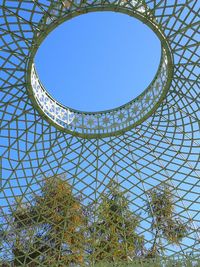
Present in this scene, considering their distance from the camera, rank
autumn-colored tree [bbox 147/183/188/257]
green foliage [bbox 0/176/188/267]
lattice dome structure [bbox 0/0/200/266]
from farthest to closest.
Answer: autumn-colored tree [bbox 147/183/188/257] → green foliage [bbox 0/176/188/267] → lattice dome structure [bbox 0/0/200/266]

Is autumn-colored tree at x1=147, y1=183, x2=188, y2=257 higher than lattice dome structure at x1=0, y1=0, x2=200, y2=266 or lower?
lower

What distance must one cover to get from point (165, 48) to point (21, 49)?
8.92m

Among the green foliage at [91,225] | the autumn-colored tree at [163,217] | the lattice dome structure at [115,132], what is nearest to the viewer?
the lattice dome structure at [115,132]

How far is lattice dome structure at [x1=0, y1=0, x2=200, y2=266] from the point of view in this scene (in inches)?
965

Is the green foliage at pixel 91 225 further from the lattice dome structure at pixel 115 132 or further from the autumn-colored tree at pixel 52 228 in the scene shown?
the lattice dome structure at pixel 115 132

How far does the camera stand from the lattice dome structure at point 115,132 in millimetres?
24516

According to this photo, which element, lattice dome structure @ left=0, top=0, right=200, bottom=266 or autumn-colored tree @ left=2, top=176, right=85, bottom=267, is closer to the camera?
lattice dome structure @ left=0, top=0, right=200, bottom=266

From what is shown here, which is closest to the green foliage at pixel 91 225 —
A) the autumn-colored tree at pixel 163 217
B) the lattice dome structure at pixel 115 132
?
the autumn-colored tree at pixel 163 217

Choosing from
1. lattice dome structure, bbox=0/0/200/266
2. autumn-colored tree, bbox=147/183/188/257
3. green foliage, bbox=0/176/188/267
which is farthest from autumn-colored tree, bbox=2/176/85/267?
autumn-colored tree, bbox=147/183/188/257

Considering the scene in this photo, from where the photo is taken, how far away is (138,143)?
32.2m

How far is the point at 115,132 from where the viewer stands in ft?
101

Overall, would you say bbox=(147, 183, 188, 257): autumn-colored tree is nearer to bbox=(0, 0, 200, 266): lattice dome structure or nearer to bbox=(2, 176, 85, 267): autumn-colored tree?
bbox=(0, 0, 200, 266): lattice dome structure

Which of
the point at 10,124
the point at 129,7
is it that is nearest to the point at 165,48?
the point at 129,7

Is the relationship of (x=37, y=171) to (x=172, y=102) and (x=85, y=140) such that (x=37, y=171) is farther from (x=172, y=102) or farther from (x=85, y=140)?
(x=172, y=102)
